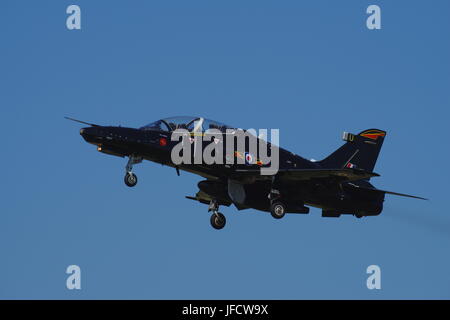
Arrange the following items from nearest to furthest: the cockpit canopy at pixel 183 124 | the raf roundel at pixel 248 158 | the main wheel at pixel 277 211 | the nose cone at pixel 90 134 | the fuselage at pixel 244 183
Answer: the nose cone at pixel 90 134, the fuselage at pixel 244 183, the cockpit canopy at pixel 183 124, the raf roundel at pixel 248 158, the main wheel at pixel 277 211

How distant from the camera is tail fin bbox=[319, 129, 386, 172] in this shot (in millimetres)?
36406

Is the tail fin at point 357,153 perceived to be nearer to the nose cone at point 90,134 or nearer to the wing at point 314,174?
the wing at point 314,174

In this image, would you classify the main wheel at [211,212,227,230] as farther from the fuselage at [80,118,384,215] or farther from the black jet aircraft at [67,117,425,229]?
the fuselage at [80,118,384,215]

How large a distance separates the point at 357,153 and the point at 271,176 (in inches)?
185

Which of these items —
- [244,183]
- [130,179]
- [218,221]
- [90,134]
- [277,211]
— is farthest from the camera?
[218,221]

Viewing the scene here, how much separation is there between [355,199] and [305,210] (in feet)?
7.26

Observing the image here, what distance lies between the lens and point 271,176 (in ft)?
111

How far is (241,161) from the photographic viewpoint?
33.3 m

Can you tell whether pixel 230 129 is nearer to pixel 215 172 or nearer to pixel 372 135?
pixel 215 172

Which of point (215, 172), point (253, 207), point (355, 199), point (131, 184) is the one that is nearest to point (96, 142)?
point (131, 184)

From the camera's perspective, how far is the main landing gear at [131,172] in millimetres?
31375

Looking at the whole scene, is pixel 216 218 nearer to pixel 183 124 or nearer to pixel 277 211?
pixel 277 211

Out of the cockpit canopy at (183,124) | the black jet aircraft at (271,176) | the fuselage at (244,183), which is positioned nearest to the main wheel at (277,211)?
the black jet aircraft at (271,176)

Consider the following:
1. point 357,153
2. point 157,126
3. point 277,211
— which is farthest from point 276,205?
point 157,126
